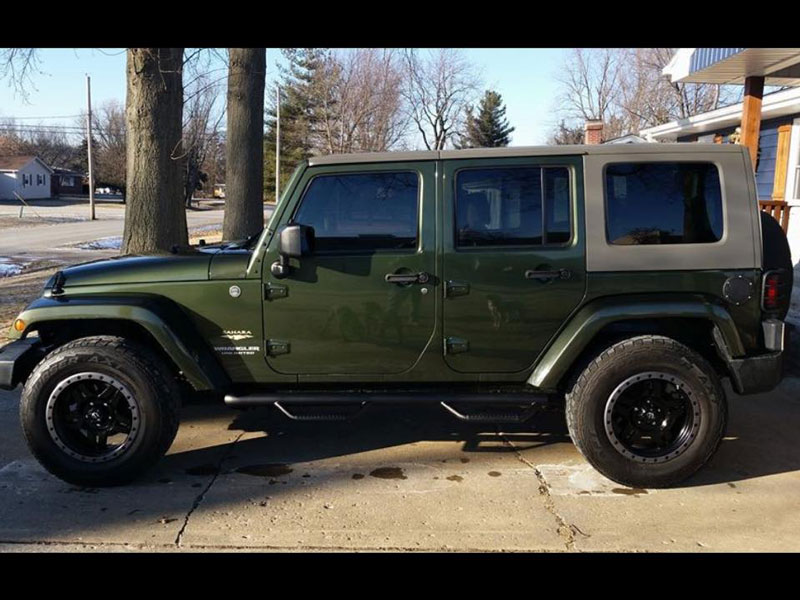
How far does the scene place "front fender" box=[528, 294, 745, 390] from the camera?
3879mm

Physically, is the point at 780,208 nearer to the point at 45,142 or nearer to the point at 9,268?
the point at 9,268

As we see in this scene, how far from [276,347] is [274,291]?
0.35m

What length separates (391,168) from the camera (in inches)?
160

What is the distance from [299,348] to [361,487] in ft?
3.07

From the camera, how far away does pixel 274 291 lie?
4.02m

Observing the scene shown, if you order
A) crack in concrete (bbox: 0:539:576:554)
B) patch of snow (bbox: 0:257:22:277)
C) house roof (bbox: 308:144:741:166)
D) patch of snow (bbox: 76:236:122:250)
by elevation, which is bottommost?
crack in concrete (bbox: 0:539:576:554)

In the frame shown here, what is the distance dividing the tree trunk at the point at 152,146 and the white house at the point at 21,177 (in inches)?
2558

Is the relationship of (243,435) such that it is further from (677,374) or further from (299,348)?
(677,374)

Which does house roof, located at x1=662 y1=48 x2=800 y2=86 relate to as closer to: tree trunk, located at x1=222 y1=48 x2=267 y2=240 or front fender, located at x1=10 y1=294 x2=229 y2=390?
tree trunk, located at x1=222 y1=48 x2=267 y2=240

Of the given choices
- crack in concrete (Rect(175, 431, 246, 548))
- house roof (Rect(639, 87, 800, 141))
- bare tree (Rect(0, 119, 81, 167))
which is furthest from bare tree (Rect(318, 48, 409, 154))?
bare tree (Rect(0, 119, 81, 167))

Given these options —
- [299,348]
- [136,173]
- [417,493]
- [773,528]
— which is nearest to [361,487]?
[417,493]

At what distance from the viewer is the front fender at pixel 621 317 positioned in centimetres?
388

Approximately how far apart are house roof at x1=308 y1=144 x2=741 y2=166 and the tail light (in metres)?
0.80

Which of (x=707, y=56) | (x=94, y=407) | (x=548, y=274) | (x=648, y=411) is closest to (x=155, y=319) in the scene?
(x=94, y=407)
